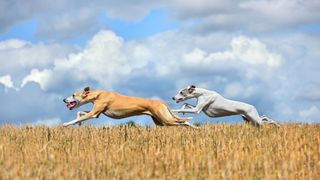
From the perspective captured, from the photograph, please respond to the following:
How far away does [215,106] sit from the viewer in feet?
52.4

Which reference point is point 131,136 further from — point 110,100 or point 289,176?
point 289,176

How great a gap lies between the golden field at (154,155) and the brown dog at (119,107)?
0.65 meters

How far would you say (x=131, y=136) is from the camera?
43.1 feet

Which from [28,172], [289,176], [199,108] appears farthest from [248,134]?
[28,172]

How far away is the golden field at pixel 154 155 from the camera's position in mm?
7832

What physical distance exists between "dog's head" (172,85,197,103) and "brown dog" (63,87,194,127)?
2.10 feet

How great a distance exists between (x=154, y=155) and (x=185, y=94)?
20.7 feet

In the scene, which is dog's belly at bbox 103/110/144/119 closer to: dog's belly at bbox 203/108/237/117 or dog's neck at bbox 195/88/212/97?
dog's neck at bbox 195/88/212/97

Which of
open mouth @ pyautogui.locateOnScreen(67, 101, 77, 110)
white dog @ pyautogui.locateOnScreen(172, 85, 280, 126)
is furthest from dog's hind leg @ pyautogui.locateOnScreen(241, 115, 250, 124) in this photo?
open mouth @ pyautogui.locateOnScreen(67, 101, 77, 110)

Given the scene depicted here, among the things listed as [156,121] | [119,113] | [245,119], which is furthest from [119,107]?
[245,119]

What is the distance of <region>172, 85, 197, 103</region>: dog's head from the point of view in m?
15.7

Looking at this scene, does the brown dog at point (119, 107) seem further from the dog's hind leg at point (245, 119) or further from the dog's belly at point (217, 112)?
the dog's hind leg at point (245, 119)

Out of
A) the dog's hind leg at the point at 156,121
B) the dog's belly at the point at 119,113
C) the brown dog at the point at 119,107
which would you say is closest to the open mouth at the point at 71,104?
the brown dog at the point at 119,107

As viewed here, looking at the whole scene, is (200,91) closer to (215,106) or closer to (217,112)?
(215,106)
